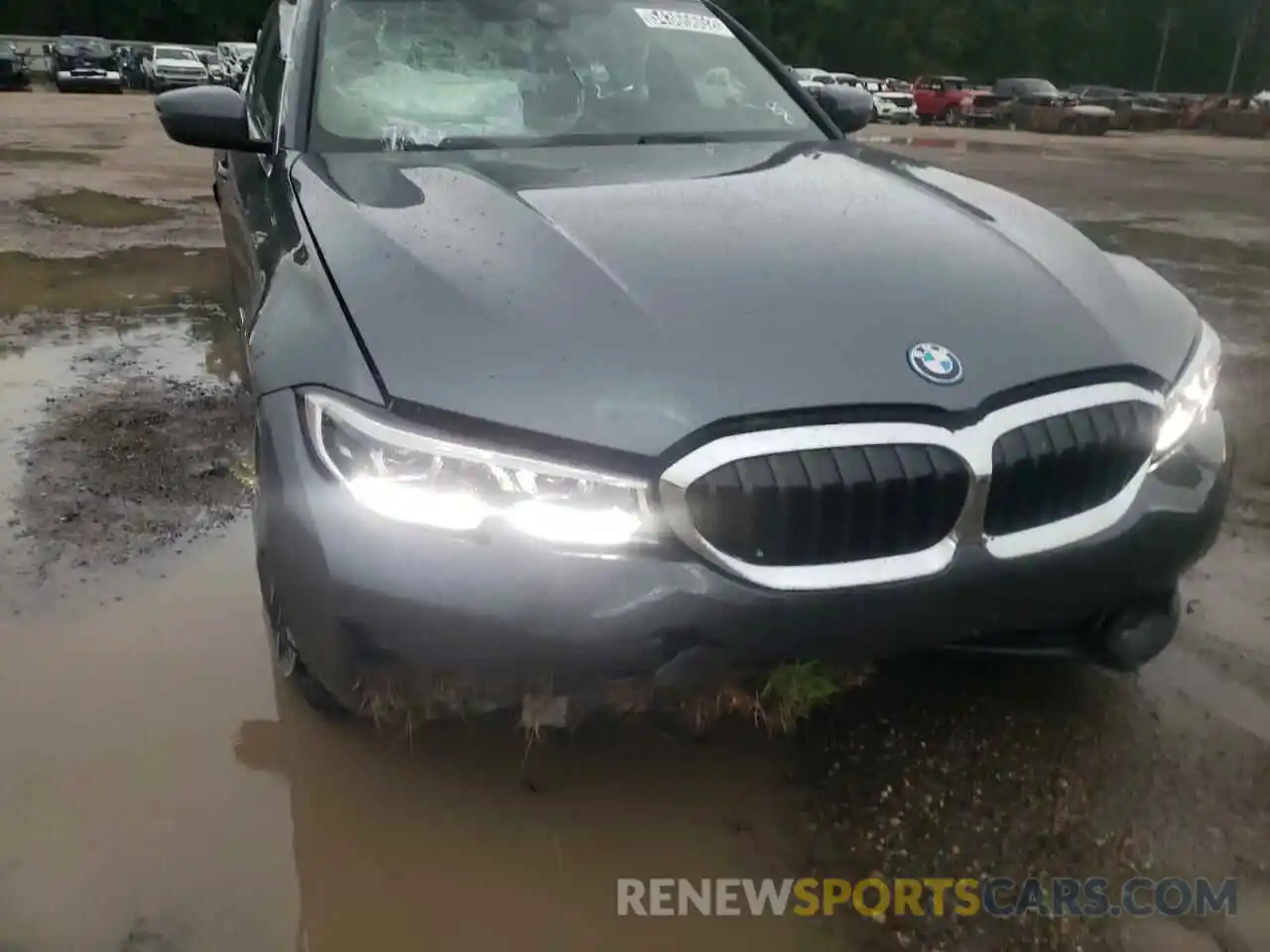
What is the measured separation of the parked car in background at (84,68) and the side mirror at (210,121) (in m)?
28.5

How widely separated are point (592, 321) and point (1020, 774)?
1238 mm

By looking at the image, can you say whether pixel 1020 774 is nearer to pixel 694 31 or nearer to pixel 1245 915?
pixel 1245 915

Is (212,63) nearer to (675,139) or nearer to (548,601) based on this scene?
(675,139)

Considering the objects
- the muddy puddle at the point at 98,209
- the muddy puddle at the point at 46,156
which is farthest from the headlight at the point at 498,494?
the muddy puddle at the point at 46,156

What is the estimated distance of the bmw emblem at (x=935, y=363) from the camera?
1823 millimetres

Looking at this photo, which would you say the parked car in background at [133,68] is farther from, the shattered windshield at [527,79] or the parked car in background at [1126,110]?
the shattered windshield at [527,79]

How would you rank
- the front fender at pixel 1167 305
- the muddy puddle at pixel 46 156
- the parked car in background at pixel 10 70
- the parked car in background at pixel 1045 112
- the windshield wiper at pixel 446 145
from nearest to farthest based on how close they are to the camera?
the front fender at pixel 1167 305, the windshield wiper at pixel 446 145, the muddy puddle at pixel 46 156, the parked car in background at pixel 10 70, the parked car in background at pixel 1045 112

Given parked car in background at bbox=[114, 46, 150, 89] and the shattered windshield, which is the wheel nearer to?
the shattered windshield

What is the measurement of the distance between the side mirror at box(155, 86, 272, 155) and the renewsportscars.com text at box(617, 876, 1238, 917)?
82.4 inches

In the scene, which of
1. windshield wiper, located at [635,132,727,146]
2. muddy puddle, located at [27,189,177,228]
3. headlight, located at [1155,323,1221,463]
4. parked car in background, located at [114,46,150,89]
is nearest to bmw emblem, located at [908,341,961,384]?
headlight, located at [1155,323,1221,463]

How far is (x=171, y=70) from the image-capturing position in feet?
92.0

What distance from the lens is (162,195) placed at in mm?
8898

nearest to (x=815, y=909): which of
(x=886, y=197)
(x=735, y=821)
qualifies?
(x=735, y=821)

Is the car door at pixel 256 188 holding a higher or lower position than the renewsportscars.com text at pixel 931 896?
higher
